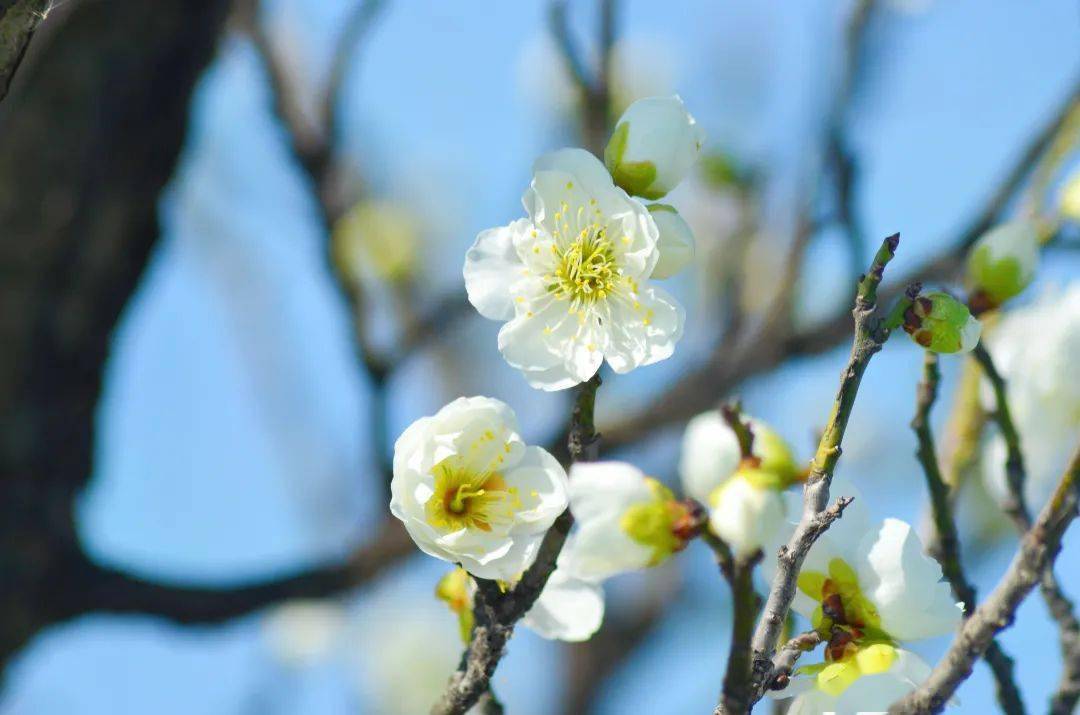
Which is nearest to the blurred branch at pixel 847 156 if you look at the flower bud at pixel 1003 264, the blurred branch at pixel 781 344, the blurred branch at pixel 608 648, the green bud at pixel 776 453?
the blurred branch at pixel 781 344

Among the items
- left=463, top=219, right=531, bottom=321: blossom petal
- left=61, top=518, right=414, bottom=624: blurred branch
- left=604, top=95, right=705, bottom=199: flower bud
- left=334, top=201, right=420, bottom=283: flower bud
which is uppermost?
left=604, top=95, right=705, bottom=199: flower bud

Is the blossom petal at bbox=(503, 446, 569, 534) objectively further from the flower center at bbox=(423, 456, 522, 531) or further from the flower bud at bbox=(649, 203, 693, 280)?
the flower bud at bbox=(649, 203, 693, 280)

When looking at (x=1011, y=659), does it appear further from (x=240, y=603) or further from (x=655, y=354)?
(x=240, y=603)

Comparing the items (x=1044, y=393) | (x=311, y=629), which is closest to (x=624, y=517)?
(x=1044, y=393)

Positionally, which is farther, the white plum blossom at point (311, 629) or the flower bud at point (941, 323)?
the white plum blossom at point (311, 629)

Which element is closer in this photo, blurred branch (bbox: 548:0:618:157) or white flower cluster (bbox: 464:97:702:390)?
white flower cluster (bbox: 464:97:702:390)

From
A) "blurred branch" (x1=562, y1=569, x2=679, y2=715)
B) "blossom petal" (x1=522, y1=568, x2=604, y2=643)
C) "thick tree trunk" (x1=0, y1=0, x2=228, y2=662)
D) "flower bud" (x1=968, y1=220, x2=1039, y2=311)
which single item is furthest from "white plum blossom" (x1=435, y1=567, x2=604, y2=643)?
"blurred branch" (x1=562, y1=569, x2=679, y2=715)

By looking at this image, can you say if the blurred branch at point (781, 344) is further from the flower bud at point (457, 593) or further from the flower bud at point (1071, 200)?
the flower bud at point (457, 593)
